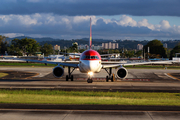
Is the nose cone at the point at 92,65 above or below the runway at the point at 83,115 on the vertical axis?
above

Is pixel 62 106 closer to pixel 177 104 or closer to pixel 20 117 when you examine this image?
pixel 20 117

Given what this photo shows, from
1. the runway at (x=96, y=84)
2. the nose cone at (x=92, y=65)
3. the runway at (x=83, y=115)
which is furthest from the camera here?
the nose cone at (x=92, y=65)

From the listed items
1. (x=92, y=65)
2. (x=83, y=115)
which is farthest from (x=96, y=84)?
(x=83, y=115)

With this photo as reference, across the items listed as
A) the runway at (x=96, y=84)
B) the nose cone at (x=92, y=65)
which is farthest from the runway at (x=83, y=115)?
the nose cone at (x=92, y=65)

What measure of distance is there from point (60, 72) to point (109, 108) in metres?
19.9

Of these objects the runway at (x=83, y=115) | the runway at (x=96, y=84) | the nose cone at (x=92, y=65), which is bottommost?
the runway at (x=96, y=84)

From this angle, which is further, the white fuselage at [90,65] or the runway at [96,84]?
the white fuselage at [90,65]

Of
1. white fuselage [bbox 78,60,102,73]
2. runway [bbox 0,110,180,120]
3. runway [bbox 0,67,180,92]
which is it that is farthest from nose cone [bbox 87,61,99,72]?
runway [bbox 0,110,180,120]

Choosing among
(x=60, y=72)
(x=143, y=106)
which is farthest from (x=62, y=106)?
(x=60, y=72)

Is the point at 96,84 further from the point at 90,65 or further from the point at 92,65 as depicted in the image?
the point at 90,65

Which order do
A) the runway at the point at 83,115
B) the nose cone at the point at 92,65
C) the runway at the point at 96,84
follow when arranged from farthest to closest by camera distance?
the nose cone at the point at 92,65, the runway at the point at 96,84, the runway at the point at 83,115

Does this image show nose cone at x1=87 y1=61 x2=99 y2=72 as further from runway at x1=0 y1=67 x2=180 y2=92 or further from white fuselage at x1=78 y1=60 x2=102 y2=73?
runway at x1=0 y1=67 x2=180 y2=92

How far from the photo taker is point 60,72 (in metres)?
37.1

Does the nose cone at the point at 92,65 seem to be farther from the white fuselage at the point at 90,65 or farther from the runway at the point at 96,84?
the runway at the point at 96,84
